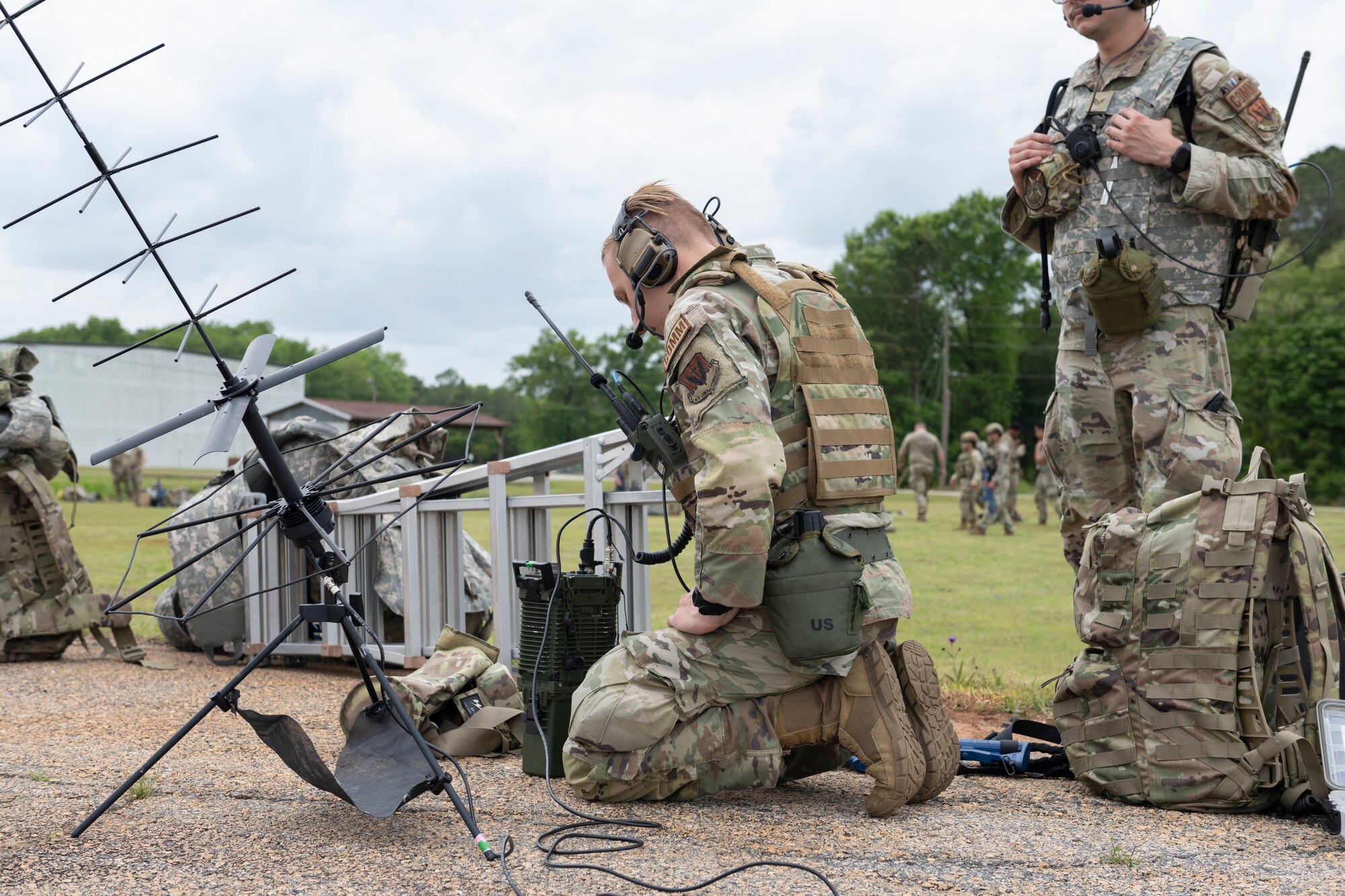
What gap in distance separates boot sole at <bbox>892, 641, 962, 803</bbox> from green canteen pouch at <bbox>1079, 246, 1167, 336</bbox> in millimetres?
1462

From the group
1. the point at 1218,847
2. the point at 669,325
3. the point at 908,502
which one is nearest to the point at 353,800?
the point at 669,325

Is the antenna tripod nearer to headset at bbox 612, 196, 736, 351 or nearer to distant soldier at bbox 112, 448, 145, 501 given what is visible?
headset at bbox 612, 196, 736, 351

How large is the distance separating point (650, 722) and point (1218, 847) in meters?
1.65

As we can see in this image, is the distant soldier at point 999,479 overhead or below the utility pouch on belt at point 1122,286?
below

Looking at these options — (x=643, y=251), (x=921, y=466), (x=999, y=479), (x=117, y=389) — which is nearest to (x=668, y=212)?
(x=643, y=251)

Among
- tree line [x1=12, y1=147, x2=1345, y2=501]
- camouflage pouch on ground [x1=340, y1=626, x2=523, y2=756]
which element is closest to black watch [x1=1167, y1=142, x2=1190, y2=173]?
camouflage pouch on ground [x1=340, y1=626, x2=523, y2=756]

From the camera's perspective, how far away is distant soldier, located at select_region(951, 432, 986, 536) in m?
20.5

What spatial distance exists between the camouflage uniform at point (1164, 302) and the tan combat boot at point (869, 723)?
1.26 m

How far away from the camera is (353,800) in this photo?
3439 millimetres

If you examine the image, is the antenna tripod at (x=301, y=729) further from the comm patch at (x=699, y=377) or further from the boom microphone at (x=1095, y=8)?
the boom microphone at (x=1095, y=8)

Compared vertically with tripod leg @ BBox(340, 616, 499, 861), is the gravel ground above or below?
below

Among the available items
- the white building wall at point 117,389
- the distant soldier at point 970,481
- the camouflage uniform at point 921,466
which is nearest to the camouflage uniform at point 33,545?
the distant soldier at point 970,481

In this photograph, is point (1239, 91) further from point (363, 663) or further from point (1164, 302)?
point (363, 663)

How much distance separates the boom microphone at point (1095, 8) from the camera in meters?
4.57
